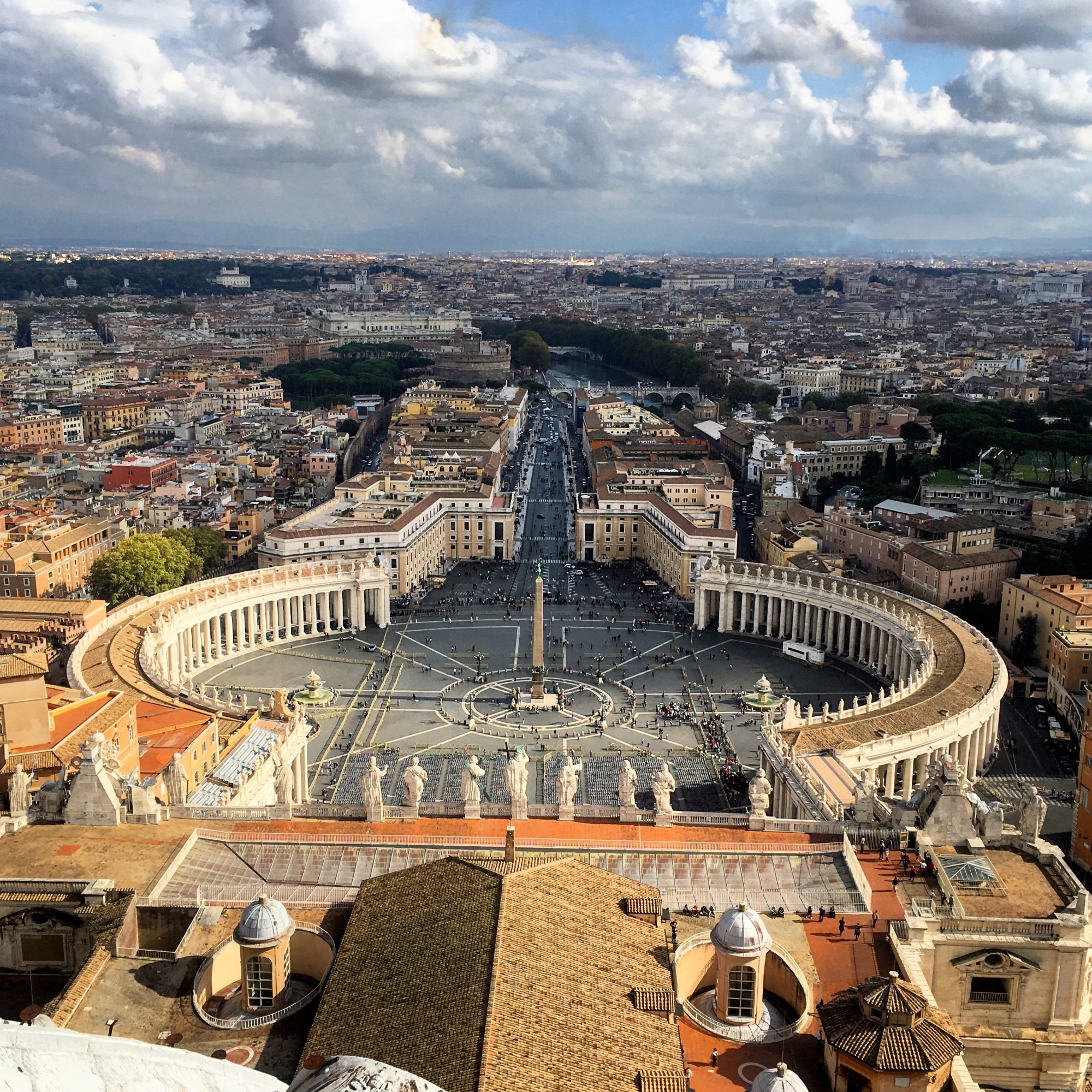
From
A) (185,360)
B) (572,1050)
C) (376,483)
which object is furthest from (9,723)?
(185,360)

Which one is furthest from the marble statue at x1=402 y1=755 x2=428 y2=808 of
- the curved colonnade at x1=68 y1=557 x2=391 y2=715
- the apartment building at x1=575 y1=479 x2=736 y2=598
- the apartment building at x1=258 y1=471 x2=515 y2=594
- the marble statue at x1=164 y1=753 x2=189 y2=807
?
the apartment building at x1=575 y1=479 x2=736 y2=598

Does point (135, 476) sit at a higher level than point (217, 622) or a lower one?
higher

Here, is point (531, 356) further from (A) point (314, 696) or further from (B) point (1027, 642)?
(A) point (314, 696)

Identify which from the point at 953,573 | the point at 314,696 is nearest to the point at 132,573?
the point at 314,696

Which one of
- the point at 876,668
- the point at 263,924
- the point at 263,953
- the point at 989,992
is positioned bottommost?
the point at 876,668

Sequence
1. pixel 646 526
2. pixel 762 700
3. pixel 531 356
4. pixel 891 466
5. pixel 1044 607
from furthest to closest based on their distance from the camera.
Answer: pixel 531 356 → pixel 891 466 → pixel 646 526 → pixel 1044 607 → pixel 762 700

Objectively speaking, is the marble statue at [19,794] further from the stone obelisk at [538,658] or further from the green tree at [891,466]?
the green tree at [891,466]

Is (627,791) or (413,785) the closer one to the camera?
(627,791)

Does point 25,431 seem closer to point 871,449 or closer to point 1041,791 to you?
point 871,449
